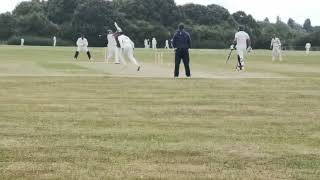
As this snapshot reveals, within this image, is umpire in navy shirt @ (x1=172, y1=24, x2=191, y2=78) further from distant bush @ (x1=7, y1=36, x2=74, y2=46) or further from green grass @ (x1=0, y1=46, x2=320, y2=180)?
distant bush @ (x1=7, y1=36, x2=74, y2=46)

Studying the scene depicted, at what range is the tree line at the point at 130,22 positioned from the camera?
108438 millimetres

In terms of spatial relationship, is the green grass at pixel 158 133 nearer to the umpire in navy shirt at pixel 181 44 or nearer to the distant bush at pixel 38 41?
the umpire in navy shirt at pixel 181 44

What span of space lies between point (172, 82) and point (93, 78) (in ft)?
9.54

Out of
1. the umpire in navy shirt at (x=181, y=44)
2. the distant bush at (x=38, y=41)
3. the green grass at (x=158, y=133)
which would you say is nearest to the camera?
the green grass at (x=158, y=133)

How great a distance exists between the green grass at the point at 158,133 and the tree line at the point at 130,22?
3456 inches

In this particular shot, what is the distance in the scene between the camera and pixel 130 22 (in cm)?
11219

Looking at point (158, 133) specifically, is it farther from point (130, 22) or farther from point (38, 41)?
→ point (130, 22)

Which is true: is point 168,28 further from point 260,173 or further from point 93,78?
point 260,173

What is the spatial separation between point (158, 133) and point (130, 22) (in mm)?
101618

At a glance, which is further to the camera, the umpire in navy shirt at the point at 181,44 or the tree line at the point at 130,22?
the tree line at the point at 130,22

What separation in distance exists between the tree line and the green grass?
288 feet

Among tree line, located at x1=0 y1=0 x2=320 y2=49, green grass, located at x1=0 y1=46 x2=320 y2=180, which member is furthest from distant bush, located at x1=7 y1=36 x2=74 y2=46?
green grass, located at x1=0 y1=46 x2=320 y2=180

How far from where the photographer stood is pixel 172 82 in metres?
23.1

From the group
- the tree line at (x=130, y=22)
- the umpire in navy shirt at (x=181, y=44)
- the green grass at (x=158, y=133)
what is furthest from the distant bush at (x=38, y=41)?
the green grass at (x=158, y=133)
